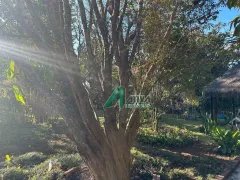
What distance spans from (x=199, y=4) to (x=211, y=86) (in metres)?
8.61

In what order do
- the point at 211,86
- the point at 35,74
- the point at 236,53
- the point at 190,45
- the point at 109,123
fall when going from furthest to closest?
1. the point at 211,86
2. the point at 236,53
3. the point at 190,45
4. the point at 109,123
5. the point at 35,74

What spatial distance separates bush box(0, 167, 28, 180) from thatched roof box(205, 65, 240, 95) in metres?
9.73

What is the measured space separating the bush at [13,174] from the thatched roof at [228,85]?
973 centimetres

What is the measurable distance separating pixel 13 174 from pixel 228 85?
10086 mm

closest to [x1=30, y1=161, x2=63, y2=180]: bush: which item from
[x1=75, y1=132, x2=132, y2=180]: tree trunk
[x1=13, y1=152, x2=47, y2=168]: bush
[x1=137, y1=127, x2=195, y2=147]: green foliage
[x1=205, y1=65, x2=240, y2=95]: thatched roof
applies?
[x1=13, y1=152, x2=47, y2=168]: bush

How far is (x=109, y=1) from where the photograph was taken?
162 inches

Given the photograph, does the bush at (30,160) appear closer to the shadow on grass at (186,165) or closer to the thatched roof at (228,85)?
the shadow on grass at (186,165)

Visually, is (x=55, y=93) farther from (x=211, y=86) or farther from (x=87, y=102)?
(x=211, y=86)

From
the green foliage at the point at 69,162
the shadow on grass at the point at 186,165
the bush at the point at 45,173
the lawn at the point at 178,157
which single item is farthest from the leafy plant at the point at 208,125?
the bush at the point at 45,173

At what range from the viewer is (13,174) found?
4805 mm

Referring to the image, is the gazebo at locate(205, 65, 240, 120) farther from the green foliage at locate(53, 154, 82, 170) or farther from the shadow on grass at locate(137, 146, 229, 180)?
the green foliage at locate(53, 154, 82, 170)

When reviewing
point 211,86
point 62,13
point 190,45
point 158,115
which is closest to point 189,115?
point 211,86

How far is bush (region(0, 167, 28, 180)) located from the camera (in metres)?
4.72

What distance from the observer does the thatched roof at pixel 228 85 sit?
434 inches
